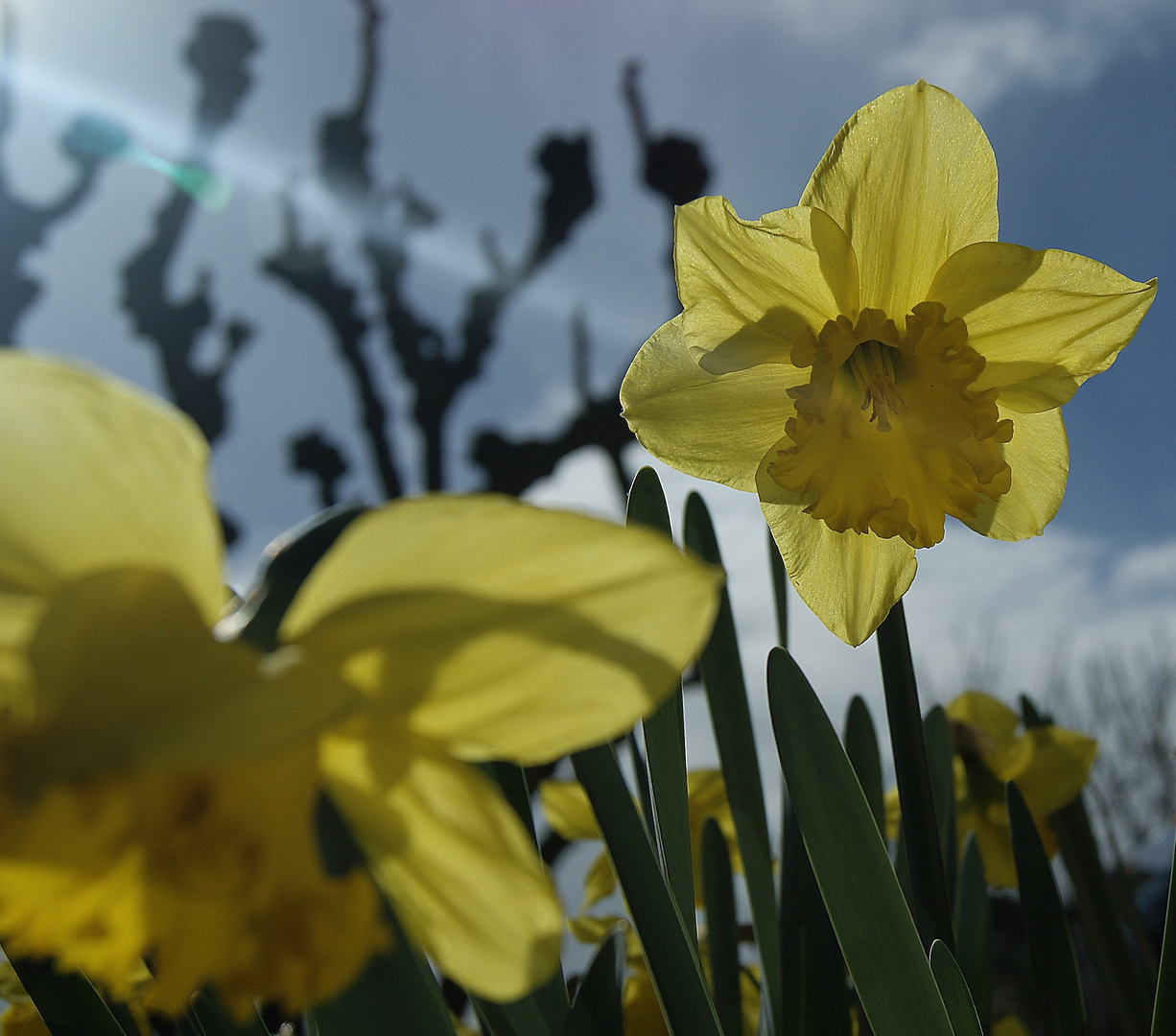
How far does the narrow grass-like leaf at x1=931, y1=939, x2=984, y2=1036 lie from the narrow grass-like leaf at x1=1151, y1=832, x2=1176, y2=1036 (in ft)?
0.59

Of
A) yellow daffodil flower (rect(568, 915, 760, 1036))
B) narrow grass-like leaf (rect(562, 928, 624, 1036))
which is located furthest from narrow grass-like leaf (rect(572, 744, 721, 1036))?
yellow daffodil flower (rect(568, 915, 760, 1036))

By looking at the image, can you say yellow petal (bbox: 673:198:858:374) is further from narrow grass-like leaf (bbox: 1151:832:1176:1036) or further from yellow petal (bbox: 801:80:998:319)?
narrow grass-like leaf (bbox: 1151:832:1176:1036)

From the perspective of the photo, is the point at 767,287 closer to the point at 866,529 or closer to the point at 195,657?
the point at 866,529

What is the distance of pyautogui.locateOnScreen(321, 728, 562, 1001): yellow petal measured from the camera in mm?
413

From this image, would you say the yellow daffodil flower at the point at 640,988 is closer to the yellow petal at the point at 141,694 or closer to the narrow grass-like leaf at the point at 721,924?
the narrow grass-like leaf at the point at 721,924

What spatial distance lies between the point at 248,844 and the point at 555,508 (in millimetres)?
195

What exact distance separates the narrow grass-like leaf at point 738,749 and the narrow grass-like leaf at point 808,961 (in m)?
0.01

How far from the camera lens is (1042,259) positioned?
0.92 meters

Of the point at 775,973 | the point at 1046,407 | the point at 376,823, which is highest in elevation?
the point at 1046,407

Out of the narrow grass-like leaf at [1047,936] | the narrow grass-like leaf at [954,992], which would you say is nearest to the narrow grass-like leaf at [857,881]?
the narrow grass-like leaf at [954,992]

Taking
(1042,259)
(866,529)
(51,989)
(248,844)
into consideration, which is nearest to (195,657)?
(248,844)

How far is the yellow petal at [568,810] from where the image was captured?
1.23 metres

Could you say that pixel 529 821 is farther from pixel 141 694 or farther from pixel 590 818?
pixel 141 694

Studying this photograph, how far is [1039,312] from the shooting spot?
95 cm
